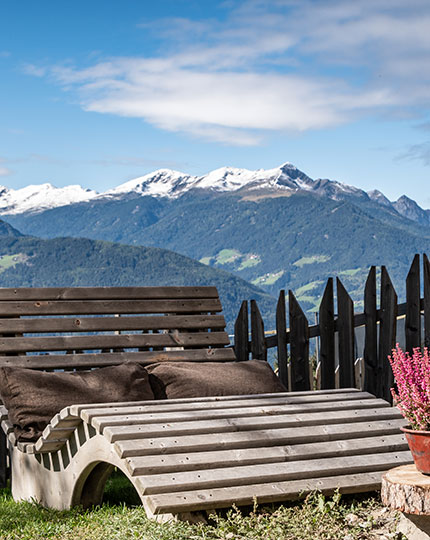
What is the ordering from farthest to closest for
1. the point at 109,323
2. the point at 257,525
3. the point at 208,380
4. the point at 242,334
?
the point at 242,334
the point at 109,323
the point at 208,380
the point at 257,525

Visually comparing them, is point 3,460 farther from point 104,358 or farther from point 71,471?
point 71,471

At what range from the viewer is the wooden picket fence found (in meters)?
6.41

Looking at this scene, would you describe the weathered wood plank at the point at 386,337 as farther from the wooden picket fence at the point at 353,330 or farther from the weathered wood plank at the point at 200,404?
the weathered wood plank at the point at 200,404

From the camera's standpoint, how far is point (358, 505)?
388cm

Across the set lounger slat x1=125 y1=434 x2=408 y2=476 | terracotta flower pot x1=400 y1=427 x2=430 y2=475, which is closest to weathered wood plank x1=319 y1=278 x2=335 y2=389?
lounger slat x1=125 y1=434 x2=408 y2=476

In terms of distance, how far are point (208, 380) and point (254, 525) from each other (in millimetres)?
1895

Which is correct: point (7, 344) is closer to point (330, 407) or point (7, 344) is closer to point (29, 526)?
point (29, 526)

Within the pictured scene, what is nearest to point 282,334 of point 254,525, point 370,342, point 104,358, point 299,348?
point 299,348

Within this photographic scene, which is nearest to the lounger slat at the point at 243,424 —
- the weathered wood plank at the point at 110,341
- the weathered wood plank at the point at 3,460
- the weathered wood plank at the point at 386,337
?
the weathered wood plank at the point at 386,337

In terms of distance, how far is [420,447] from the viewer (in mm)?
3287

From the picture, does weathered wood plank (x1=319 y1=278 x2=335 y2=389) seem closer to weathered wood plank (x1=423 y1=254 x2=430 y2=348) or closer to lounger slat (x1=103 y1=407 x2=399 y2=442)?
weathered wood plank (x1=423 y1=254 x2=430 y2=348)

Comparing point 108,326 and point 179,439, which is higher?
point 108,326

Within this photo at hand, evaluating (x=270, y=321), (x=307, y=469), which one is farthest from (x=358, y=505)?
(x=270, y=321)

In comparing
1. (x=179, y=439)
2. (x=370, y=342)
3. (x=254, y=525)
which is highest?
(x=370, y=342)
